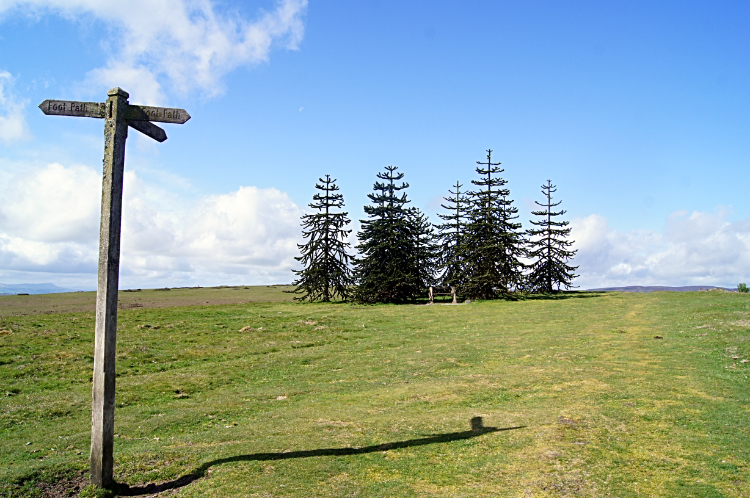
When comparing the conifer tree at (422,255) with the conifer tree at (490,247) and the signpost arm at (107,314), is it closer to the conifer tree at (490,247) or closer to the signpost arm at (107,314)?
the conifer tree at (490,247)

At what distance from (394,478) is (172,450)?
5272 mm

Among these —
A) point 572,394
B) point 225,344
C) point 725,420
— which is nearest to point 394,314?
point 225,344

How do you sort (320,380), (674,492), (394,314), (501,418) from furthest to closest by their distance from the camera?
(394,314) → (320,380) → (501,418) → (674,492)

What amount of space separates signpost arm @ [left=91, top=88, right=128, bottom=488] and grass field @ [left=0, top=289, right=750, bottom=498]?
2.75ft

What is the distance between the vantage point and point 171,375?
71.3 ft

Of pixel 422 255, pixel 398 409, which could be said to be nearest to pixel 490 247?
pixel 422 255

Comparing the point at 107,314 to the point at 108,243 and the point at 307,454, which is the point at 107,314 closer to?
the point at 108,243

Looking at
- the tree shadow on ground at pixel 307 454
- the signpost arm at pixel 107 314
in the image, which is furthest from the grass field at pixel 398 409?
the signpost arm at pixel 107 314

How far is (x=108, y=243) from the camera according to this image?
8789mm

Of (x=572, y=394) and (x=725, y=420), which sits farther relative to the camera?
(x=572, y=394)

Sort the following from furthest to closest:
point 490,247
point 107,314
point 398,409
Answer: point 490,247
point 398,409
point 107,314

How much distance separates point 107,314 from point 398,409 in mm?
8896

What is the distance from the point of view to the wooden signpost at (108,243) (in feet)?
28.4

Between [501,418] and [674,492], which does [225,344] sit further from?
[674,492]
